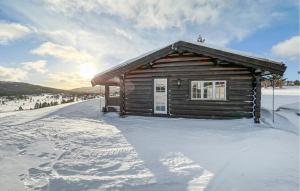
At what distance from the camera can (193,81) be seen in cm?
1497

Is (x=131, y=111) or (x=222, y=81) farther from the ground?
(x=222, y=81)

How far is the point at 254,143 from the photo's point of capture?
8.70 metres

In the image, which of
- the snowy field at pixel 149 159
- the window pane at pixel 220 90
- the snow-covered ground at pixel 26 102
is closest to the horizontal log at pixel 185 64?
the window pane at pixel 220 90

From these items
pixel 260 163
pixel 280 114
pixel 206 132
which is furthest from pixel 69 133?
pixel 280 114

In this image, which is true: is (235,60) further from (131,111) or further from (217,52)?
(131,111)

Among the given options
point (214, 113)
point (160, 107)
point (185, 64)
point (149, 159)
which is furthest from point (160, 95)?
point (149, 159)

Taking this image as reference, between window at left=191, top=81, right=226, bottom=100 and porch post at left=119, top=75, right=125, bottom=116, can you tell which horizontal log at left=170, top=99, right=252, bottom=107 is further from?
porch post at left=119, top=75, right=125, bottom=116

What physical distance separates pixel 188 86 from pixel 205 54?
1.98 m

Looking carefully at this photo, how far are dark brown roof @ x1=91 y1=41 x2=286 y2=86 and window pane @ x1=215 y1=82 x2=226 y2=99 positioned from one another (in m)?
1.38

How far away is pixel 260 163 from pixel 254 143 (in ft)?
6.86

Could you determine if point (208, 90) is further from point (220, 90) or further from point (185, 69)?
point (185, 69)

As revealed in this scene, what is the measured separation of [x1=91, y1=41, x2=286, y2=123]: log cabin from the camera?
44.7ft

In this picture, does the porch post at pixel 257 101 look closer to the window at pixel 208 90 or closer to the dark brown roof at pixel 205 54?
the dark brown roof at pixel 205 54

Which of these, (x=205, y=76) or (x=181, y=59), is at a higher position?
(x=181, y=59)
